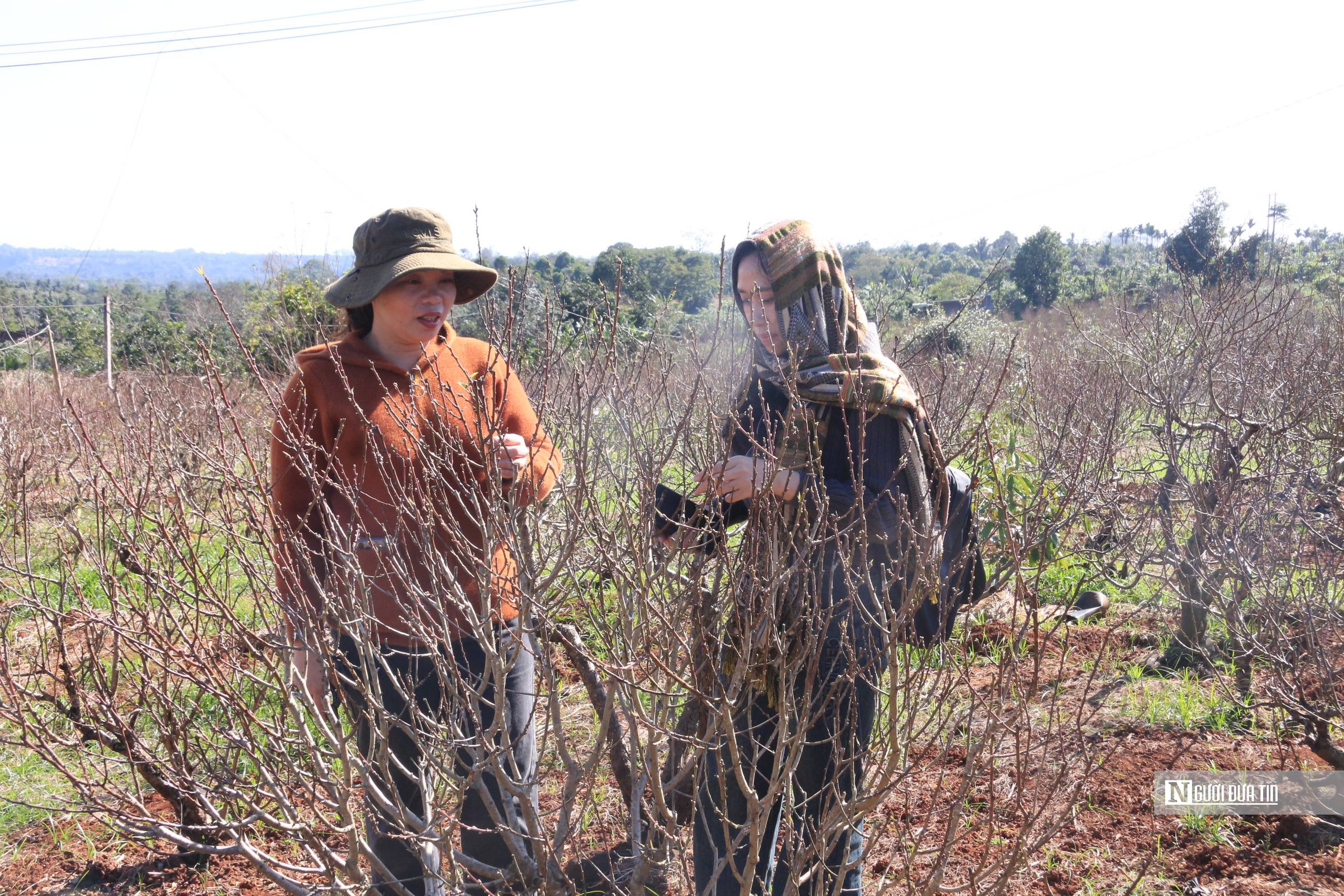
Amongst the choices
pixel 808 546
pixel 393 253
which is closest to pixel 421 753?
pixel 808 546

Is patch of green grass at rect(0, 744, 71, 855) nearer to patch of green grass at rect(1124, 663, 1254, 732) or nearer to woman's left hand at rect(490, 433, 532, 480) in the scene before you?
woman's left hand at rect(490, 433, 532, 480)

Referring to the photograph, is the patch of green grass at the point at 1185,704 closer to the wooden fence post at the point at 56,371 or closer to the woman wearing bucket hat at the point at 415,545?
the woman wearing bucket hat at the point at 415,545

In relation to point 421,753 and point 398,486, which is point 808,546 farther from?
point 421,753

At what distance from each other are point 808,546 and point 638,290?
629 cm

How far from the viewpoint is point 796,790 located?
2.11m

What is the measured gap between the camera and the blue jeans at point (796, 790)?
1.85 meters

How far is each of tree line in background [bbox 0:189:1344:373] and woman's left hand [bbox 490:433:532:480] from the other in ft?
0.89

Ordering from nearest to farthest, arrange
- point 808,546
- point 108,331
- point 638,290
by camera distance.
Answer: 1. point 808,546
2. point 108,331
3. point 638,290

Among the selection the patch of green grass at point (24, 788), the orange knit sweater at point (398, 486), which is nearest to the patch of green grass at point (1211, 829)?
the orange knit sweater at point (398, 486)

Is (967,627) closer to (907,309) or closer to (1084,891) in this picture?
(1084,891)

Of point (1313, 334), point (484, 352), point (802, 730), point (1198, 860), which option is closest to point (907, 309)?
point (1313, 334)

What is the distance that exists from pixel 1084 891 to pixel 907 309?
676 cm

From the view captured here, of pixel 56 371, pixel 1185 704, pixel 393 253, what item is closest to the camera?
pixel 56 371

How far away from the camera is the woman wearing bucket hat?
1.68 meters
